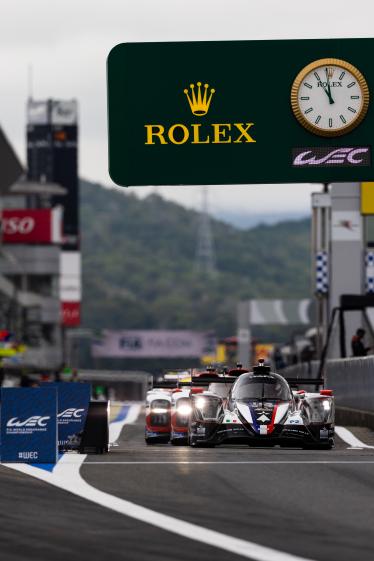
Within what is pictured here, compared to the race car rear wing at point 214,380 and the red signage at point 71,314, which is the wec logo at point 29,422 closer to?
the race car rear wing at point 214,380

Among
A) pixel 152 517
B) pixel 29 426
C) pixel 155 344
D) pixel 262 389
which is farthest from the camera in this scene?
pixel 155 344

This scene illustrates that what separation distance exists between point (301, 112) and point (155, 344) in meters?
109

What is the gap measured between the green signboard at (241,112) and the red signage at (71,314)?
11894 cm

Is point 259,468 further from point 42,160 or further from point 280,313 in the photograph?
point 42,160

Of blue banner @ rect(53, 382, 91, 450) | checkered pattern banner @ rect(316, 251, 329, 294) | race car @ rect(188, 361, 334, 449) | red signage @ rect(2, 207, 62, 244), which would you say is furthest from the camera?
red signage @ rect(2, 207, 62, 244)

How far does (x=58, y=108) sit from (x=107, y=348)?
132 ft

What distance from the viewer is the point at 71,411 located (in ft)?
63.7

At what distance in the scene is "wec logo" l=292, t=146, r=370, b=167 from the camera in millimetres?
25625

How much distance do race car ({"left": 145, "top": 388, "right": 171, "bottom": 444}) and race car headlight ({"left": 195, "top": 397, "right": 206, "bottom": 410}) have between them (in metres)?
2.91

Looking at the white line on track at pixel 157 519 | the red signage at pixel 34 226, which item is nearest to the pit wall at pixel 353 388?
the white line on track at pixel 157 519

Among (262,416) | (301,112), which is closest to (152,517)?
(262,416)

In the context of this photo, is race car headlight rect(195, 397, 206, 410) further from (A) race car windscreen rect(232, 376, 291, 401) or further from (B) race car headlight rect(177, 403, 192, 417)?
(B) race car headlight rect(177, 403, 192, 417)

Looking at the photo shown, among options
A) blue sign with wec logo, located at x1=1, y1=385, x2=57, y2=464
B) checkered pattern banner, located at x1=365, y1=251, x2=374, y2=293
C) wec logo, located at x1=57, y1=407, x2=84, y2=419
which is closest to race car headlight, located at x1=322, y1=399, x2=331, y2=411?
wec logo, located at x1=57, y1=407, x2=84, y2=419

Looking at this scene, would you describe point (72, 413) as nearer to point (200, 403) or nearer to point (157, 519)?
point (200, 403)
